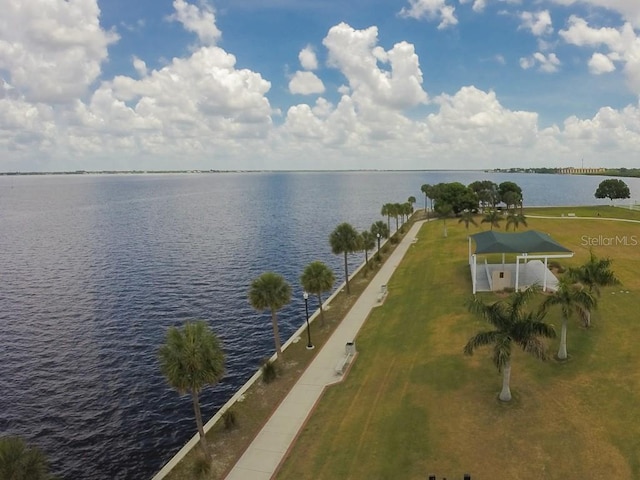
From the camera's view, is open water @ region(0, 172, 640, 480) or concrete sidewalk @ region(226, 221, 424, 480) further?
open water @ region(0, 172, 640, 480)

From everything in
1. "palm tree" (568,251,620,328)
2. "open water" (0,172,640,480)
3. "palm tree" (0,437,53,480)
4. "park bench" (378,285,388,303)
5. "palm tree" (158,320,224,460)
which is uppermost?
"palm tree" (568,251,620,328)

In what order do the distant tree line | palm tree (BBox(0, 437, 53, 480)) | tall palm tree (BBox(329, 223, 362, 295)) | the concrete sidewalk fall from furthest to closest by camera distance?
the distant tree line, tall palm tree (BBox(329, 223, 362, 295)), the concrete sidewalk, palm tree (BBox(0, 437, 53, 480))

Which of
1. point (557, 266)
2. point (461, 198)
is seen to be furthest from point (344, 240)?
point (461, 198)

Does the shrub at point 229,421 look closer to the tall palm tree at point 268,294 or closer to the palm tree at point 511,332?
the tall palm tree at point 268,294

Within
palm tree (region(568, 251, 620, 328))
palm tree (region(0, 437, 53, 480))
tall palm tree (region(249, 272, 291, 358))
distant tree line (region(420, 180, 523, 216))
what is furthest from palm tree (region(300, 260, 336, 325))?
distant tree line (region(420, 180, 523, 216))

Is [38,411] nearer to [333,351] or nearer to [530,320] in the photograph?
[333,351]

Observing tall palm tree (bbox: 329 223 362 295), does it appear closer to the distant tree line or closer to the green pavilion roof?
the green pavilion roof
